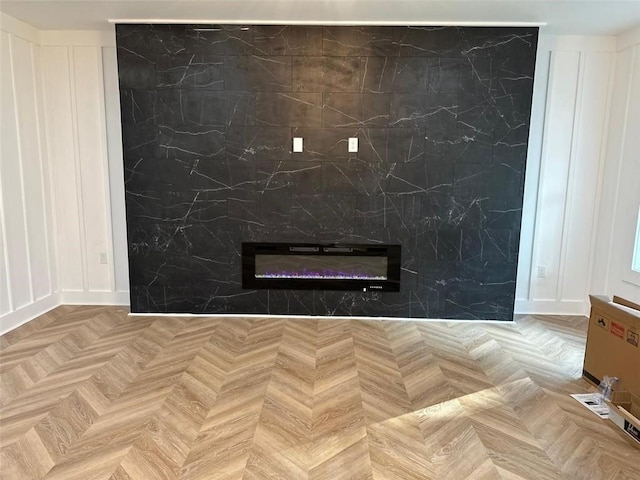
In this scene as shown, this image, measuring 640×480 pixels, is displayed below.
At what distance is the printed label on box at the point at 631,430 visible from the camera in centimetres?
209

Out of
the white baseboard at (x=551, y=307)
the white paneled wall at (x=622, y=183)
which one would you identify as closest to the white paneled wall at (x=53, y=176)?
the white baseboard at (x=551, y=307)

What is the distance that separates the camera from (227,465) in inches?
74.4

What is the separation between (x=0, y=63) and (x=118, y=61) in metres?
0.89

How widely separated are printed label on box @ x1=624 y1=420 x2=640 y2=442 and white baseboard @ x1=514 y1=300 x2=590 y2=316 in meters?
1.92

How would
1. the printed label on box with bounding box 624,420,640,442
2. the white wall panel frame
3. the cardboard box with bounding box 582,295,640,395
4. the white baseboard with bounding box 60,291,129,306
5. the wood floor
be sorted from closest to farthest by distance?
the wood floor
the printed label on box with bounding box 624,420,640,442
the cardboard box with bounding box 582,295,640,395
the white wall panel frame
the white baseboard with bounding box 60,291,129,306

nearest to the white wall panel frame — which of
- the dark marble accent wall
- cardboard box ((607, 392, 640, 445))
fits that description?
the dark marble accent wall

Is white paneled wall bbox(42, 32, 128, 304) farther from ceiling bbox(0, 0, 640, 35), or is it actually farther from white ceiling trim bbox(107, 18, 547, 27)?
white ceiling trim bbox(107, 18, 547, 27)

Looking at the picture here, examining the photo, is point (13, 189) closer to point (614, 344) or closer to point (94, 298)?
point (94, 298)

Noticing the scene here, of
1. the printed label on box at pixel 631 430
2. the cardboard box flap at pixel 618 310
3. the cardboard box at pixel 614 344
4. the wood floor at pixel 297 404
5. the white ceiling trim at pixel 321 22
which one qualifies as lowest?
the wood floor at pixel 297 404

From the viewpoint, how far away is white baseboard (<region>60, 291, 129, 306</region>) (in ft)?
13.5

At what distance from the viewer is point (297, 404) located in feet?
7.82

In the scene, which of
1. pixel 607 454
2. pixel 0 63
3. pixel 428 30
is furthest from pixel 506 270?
pixel 0 63

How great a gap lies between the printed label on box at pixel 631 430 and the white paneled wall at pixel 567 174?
1960 mm

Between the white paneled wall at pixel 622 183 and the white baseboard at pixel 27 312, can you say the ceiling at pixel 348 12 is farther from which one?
the white baseboard at pixel 27 312
